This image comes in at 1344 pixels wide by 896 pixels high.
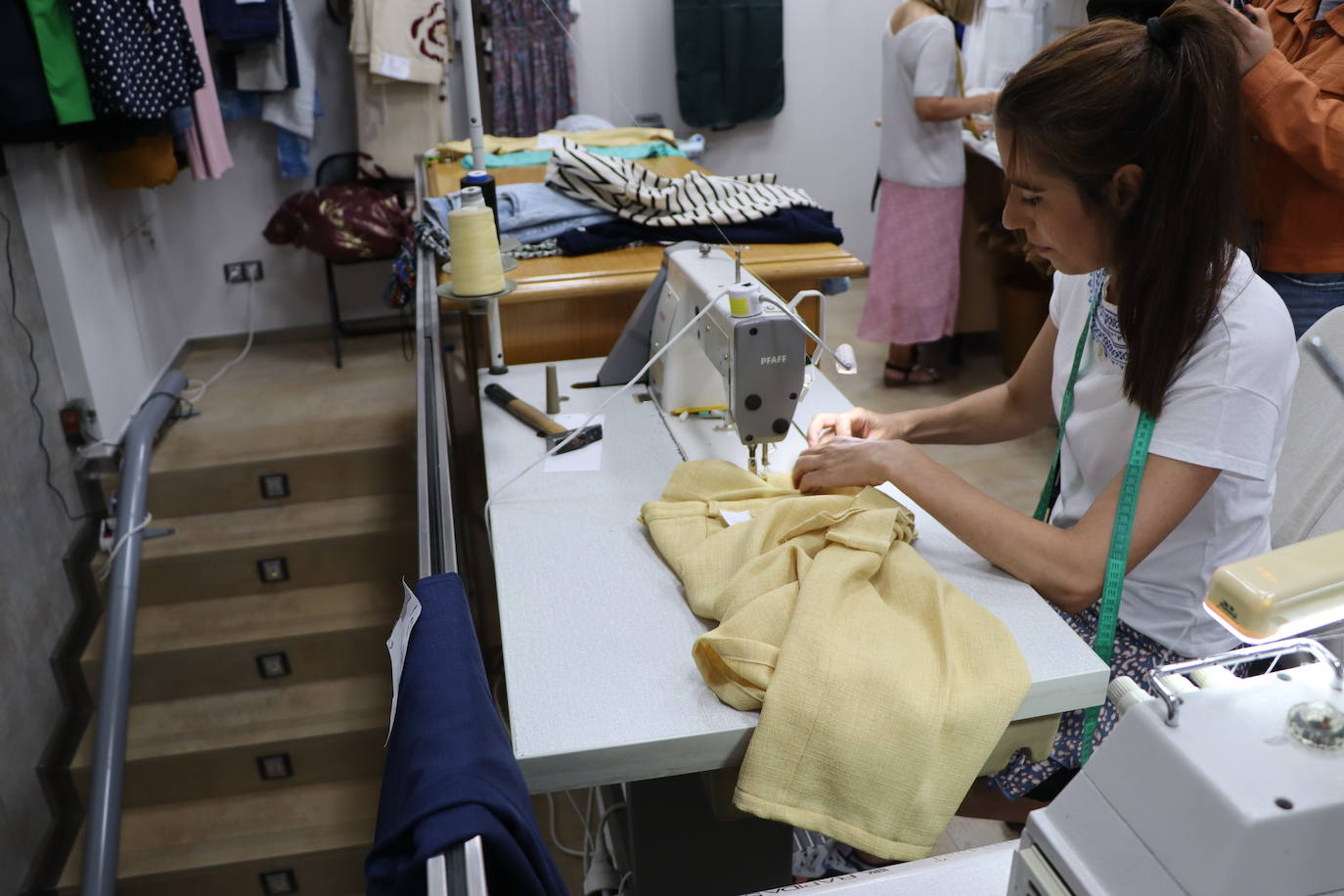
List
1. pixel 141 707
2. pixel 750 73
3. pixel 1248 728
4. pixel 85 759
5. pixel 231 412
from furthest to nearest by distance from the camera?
1. pixel 750 73
2. pixel 231 412
3. pixel 141 707
4. pixel 85 759
5. pixel 1248 728

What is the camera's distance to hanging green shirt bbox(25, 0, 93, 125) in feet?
8.22

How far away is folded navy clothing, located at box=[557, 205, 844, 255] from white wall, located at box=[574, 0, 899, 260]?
2625 mm

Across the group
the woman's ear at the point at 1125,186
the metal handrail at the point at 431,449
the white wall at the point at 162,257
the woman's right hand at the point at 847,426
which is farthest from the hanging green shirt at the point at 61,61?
the woman's ear at the point at 1125,186

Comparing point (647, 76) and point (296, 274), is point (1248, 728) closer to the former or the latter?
point (296, 274)

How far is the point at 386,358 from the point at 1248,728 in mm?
3817

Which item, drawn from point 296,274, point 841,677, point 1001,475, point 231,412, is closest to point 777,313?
point 841,677

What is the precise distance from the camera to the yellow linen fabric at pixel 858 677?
1.00 m

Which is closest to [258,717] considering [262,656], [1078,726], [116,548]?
[262,656]

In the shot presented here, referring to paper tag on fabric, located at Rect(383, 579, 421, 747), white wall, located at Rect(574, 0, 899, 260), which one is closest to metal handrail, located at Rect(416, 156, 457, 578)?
paper tag on fabric, located at Rect(383, 579, 421, 747)

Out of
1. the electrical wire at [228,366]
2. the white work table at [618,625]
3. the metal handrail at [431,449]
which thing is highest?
the metal handrail at [431,449]

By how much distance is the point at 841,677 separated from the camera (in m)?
1.02

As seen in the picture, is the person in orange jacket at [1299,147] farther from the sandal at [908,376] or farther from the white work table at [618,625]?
the sandal at [908,376]

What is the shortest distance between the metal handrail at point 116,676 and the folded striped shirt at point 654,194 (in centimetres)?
156

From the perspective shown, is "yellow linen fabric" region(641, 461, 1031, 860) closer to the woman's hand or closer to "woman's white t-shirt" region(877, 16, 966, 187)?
the woman's hand
